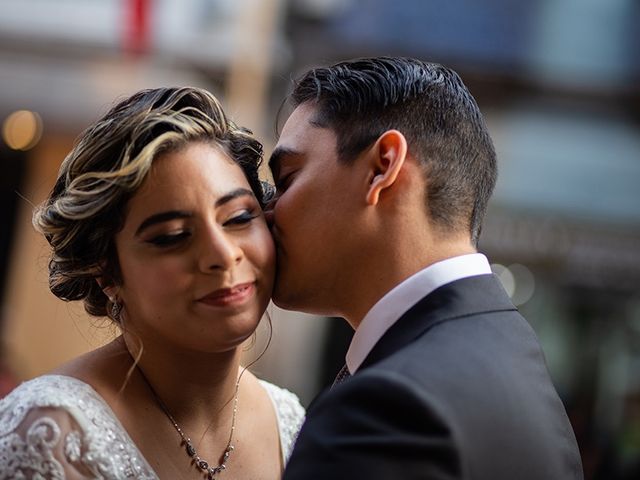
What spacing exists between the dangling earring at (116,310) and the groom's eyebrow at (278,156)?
1.84 feet

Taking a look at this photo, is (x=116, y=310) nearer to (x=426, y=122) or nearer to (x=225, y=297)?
(x=225, y=297)

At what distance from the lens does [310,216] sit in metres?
2.78

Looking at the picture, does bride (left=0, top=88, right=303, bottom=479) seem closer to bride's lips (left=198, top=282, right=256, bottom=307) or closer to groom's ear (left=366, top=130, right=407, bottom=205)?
bride's lips (left=198, top=282, right=256, bottom=307)

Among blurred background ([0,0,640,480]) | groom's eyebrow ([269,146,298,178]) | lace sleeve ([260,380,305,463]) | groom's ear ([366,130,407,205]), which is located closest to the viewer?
groom's ear ([366,130,407,205])

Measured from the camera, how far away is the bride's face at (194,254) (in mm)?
2717

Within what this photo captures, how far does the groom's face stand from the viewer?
107 inches

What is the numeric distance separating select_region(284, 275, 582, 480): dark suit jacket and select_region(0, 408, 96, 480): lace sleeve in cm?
74

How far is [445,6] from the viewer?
11797mm

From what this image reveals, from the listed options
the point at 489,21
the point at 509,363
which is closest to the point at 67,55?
the point at 489,21

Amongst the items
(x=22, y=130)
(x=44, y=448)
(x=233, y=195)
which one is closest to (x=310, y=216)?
(x=233, y=195)

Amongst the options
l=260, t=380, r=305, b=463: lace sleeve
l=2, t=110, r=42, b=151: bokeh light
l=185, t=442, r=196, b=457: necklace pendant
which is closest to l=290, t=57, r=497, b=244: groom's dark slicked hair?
l=185, t=442, r=196, b=457: necklace pendant

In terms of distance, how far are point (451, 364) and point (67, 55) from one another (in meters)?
8.86

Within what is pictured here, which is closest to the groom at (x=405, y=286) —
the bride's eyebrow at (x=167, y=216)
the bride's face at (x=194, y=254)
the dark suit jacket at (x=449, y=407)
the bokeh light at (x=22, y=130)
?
the dark suit jacket at (x=449, y=407)

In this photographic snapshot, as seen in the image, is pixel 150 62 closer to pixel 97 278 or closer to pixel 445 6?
pixel 445 6
